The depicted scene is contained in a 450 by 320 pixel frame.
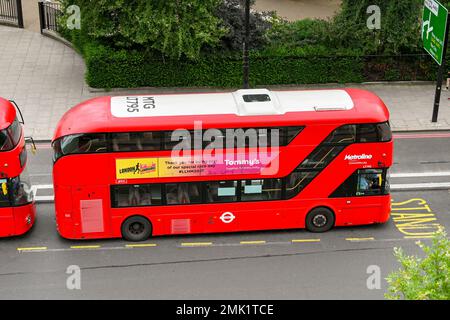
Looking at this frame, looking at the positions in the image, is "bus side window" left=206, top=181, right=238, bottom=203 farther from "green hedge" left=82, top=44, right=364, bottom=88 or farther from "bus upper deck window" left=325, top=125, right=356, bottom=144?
"green hedge" left=82, top=44, right=364, bottom=88

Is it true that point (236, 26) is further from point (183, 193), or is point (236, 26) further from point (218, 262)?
point (218, 262)

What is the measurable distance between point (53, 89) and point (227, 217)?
484 inches

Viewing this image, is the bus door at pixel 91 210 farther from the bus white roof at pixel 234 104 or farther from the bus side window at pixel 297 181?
the bus side window at pixel 297 181

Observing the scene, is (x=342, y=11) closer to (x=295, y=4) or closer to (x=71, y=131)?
(x=295, y=4)

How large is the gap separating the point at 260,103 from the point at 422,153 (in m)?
8.03

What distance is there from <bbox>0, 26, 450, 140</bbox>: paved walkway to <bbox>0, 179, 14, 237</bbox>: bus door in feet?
21.4

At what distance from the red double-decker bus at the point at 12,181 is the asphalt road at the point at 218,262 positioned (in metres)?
0.54

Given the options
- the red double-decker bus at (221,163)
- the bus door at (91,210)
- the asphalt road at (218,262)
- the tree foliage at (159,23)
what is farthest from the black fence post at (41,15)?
the bus door at (91,210)

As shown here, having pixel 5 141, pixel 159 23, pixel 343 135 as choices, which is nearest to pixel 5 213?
pixel 5 141

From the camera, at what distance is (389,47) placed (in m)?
30.2

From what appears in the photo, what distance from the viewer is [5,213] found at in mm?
19875

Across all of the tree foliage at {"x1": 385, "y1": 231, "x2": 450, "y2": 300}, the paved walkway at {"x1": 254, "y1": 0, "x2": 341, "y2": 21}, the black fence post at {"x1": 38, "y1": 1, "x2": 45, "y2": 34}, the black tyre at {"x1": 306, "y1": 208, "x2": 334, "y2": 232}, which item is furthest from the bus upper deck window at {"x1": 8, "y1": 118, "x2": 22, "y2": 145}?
the paved walkway at {"x1": 254, "y1": 0, "x2": 341, "y2": 21}

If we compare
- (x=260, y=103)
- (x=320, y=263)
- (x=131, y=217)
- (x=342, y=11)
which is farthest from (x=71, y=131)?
(x=342, y=11)

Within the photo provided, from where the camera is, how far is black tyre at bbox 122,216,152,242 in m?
20.1
